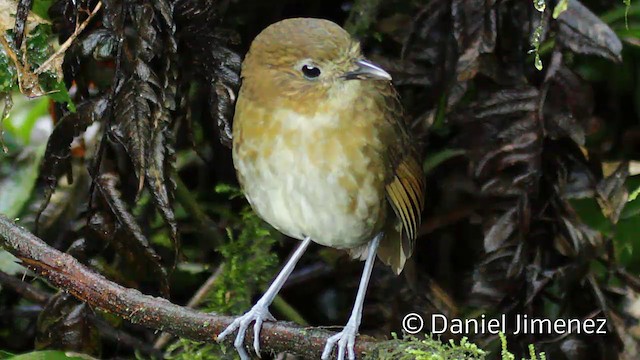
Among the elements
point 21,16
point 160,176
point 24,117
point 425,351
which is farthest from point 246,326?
point 24,117

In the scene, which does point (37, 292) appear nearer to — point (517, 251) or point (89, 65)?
point (89, 65)

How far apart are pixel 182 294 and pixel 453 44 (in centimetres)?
118

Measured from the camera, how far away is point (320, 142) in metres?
1.92

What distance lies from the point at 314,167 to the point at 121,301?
48cm

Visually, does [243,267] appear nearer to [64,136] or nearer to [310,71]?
[64,136]

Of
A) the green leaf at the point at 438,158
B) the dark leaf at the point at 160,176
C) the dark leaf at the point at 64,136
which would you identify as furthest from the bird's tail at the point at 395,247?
the dark leaf at the point at 64,136

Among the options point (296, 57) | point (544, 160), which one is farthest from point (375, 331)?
point (296, 57)

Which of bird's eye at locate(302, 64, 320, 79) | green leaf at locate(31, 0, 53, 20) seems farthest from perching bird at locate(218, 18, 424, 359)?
green leaf at locate(31, 0, 53, 20)

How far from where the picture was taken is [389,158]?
79.7 inches

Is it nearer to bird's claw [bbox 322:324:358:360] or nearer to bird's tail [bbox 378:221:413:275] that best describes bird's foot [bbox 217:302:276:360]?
bird's claw [bbox 322:324:358:360]

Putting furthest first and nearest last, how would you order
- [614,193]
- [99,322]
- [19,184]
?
[19,184]
[99,322]
[614,193]

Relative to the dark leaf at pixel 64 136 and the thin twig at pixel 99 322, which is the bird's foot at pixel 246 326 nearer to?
the dark leaf at pixel 64 136

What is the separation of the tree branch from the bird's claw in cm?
1

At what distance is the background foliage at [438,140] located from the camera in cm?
209
